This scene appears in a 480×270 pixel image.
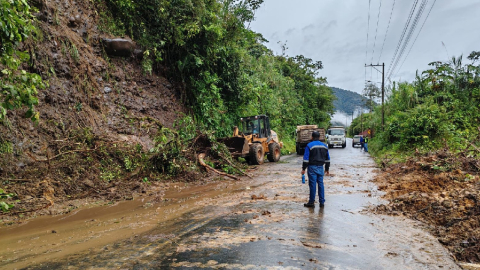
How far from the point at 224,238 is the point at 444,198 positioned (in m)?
5.06

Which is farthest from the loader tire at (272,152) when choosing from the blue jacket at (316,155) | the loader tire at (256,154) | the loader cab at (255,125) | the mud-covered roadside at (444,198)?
the blue jacket at (316,155)

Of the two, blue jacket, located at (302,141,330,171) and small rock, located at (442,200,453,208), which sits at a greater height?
blue jacket, located at (302,141,330,171)

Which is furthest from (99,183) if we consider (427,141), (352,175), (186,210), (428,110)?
(428,110)

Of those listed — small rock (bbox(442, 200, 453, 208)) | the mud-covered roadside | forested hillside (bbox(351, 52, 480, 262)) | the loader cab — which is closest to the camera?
the mud-covered roadside

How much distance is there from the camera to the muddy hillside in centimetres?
790

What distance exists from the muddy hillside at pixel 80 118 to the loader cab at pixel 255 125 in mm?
4195

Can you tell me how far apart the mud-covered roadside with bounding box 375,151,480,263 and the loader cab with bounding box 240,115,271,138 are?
793cm

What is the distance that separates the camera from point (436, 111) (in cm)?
1866

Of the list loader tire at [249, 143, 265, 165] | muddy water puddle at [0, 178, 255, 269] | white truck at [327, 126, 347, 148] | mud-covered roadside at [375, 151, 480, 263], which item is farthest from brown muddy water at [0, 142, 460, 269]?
white truck at [327, 126, 347, 148]

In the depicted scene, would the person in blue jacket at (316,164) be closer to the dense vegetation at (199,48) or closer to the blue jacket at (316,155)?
the blue jacket at (316,155)

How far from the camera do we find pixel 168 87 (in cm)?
1611

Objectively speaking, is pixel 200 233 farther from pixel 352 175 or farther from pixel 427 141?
pixel 427 141

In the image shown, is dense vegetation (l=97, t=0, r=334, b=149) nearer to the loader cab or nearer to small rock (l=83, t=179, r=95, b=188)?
the loader cab

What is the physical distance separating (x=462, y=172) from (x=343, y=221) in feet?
16.1
